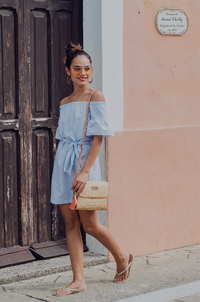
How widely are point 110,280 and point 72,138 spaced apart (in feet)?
4.20

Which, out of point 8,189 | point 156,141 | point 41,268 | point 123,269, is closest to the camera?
point 123,269

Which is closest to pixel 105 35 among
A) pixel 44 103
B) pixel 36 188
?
pixel 44 103

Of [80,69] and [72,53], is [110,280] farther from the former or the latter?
[72,53]

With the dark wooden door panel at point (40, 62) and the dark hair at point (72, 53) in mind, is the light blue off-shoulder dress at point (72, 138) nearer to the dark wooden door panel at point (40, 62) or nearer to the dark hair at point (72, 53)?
the dark hair at point (72, 53)

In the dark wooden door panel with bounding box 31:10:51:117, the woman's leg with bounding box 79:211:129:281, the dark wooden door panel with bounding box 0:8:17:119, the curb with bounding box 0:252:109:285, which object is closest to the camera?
the woman's leg with bounding box 79:211:129:281

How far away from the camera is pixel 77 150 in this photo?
11.5 feet

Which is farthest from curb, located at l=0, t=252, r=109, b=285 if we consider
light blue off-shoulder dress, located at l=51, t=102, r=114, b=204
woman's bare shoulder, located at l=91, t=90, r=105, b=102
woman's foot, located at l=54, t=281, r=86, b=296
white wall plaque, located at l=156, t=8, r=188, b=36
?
white wall plaque, located at l=156, t=8, r=188, b=36

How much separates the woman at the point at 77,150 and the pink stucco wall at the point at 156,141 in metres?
0.78

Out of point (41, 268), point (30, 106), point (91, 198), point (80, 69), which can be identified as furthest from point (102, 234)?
point (30, 106)

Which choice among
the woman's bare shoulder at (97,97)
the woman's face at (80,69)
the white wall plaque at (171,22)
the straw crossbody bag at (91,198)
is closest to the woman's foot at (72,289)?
the straw crossbody bag at (91,198)

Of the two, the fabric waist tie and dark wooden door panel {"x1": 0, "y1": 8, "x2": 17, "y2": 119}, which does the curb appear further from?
dark wooden door panel {"x1": 0, "y1": 8, "x2": 17, "y2": 119}

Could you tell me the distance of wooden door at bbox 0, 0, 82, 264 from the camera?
163 inches

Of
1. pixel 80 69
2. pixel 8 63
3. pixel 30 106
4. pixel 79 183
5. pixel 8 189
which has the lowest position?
pixel 8 189

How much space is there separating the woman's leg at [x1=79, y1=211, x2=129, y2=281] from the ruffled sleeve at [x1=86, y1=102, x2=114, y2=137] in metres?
0.62
